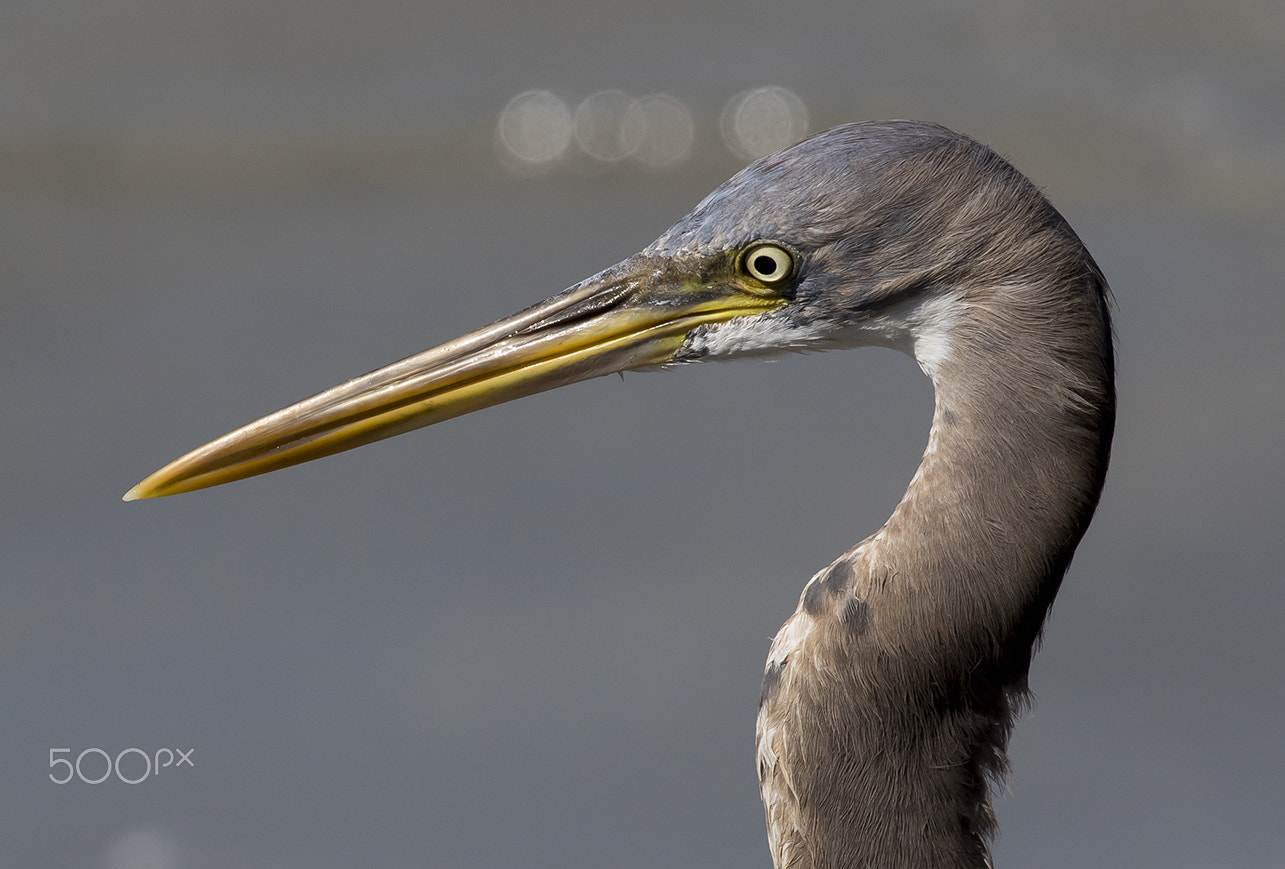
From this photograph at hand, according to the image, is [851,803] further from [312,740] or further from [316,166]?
[316,166]

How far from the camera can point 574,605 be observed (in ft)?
13.4

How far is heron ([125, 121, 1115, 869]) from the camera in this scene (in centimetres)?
193

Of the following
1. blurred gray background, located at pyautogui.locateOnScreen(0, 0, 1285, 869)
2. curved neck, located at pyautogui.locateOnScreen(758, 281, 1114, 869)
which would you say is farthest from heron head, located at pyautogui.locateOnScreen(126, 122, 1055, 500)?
blurred gray background, located at pyautogui.locateOnScreen(0, 0, 1285, 869)

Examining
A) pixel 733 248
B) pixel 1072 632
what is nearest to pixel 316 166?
pixel 1072 632

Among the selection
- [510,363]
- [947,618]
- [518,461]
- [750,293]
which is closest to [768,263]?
[750,293]

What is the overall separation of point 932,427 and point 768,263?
0.35 metres

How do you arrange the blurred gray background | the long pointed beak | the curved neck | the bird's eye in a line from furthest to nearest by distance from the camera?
1. the blurred gray background
2. the long pointed beak
3. the bird's eye
4. the curved neck

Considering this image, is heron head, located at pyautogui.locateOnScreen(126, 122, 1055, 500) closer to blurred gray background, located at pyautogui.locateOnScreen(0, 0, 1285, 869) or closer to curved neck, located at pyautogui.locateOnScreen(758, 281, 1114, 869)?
curved neck, located at pyautogui.locateOnScreen(758, 281, 1114, 869)

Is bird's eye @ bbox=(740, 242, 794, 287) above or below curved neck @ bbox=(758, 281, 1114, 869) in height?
above

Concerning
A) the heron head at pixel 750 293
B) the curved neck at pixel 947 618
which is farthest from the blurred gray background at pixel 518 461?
the heron head at pixel 750 293

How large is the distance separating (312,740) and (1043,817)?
6.35 ft

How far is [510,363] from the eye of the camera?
7.40ft

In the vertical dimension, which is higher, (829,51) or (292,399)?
(829,51)

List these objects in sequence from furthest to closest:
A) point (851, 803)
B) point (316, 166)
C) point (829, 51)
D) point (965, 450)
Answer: point (829, 51) < point (316, 166) < point (851, 803) < point (965, 450)
